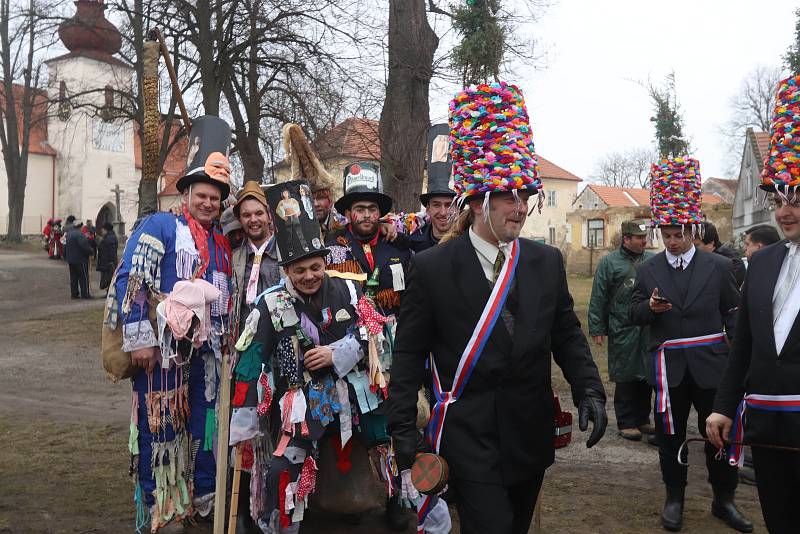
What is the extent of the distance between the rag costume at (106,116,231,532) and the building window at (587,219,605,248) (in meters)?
40.8

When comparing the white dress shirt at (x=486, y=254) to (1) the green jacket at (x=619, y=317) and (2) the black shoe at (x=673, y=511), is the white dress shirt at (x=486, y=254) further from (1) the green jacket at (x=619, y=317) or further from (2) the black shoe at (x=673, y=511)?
(1) the green jacket at (x=619, y=317)

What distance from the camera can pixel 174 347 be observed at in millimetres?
4684

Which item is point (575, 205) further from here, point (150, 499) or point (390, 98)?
point (150, 499)

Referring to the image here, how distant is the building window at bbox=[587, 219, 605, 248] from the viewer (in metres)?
44.1

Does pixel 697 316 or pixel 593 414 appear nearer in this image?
pixel 593 414

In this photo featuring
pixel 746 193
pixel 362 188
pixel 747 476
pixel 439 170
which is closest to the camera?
pixel 362 188

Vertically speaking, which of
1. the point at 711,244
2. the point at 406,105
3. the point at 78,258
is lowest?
the point at 78,258

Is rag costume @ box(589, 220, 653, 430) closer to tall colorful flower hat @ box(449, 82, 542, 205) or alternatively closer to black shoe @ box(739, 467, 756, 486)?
black shoe @ box(739, 467, 756, 486)

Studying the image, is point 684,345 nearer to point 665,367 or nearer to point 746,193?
point 665,367

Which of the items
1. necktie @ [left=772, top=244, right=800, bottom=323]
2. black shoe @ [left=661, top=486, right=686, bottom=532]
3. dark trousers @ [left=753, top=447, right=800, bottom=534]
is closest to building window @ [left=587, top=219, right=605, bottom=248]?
black shoe @ [left=661, top=486, right=686, bottom=532]

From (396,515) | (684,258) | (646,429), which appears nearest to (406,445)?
(396,515)

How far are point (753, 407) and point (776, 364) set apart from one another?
0.81 ft

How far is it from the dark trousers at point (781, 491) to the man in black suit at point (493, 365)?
2.64ft

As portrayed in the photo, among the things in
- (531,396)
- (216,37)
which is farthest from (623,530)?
(216,37)
